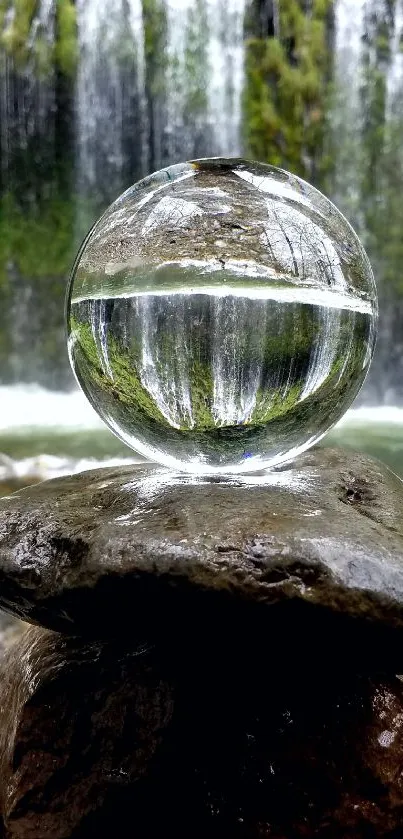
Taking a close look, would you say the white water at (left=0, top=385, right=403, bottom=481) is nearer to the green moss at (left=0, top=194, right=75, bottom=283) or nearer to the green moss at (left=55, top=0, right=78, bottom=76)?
the green moss at (left=0, top=194, right=75, bottom=283)

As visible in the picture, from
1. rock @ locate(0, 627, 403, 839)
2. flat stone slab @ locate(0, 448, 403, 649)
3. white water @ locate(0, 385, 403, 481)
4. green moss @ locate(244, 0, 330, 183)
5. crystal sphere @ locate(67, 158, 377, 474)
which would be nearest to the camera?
flat stone slab @ locate(0, 448, 403, 649)

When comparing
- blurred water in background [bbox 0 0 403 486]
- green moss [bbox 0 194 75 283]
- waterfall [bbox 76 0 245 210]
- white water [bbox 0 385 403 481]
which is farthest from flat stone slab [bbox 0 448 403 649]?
green moss [bbox 0 194 75 283]

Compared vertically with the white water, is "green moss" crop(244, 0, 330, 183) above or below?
above

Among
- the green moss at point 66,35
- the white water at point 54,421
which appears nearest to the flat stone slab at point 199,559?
the white water at point 54,421

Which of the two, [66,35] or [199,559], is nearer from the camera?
[199,559]

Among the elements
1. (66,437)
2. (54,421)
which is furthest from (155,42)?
(66,437)

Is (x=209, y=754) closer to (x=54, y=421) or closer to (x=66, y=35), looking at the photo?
(x=54, y=421)
